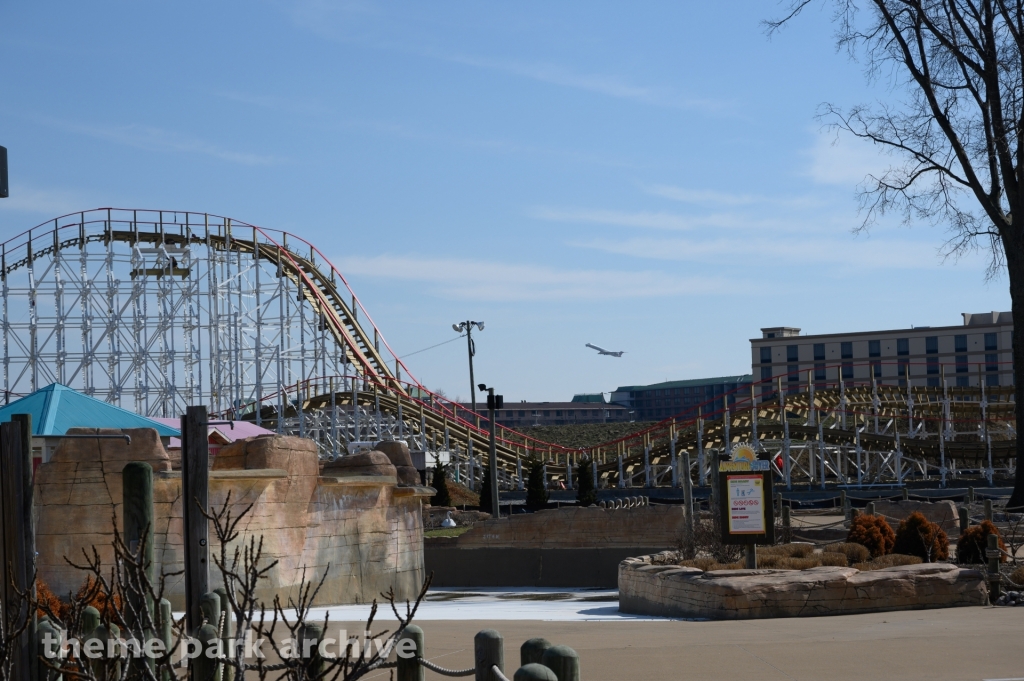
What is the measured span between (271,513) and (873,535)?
7.20 metres

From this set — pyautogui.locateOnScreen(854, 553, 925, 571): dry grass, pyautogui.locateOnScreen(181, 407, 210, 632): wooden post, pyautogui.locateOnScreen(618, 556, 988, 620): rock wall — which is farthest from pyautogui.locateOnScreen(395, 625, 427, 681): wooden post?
pyautogui.locateOnScreen(854, 553, 925, 571): dry grass

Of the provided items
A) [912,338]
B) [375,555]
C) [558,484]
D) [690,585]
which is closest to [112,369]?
[558,484]

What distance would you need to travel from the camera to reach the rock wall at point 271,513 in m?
13.6

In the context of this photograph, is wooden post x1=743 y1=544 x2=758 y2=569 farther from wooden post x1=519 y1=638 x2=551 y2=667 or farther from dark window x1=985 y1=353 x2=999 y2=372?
dark window x1=985 y1=353 x2=999 y2=372

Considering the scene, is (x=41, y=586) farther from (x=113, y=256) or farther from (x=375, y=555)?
(x=113, y=256)

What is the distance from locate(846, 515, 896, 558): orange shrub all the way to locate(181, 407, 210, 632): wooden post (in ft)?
29.5

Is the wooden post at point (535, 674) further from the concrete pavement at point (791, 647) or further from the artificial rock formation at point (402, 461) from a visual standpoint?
the artificial rock formation at point (402, 461)

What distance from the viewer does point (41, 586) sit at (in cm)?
905

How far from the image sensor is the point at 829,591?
36.9ft

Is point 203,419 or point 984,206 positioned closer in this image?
point 203,419

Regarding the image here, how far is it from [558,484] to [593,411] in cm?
10585

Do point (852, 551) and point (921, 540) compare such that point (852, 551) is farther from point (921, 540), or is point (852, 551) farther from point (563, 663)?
point (563, 663)

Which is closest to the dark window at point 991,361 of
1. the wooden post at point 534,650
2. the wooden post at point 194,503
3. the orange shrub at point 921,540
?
the orange shrub at point 921,540

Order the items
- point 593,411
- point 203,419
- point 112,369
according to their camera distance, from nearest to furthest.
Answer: point 203,419
point 112,369
point 593,411
